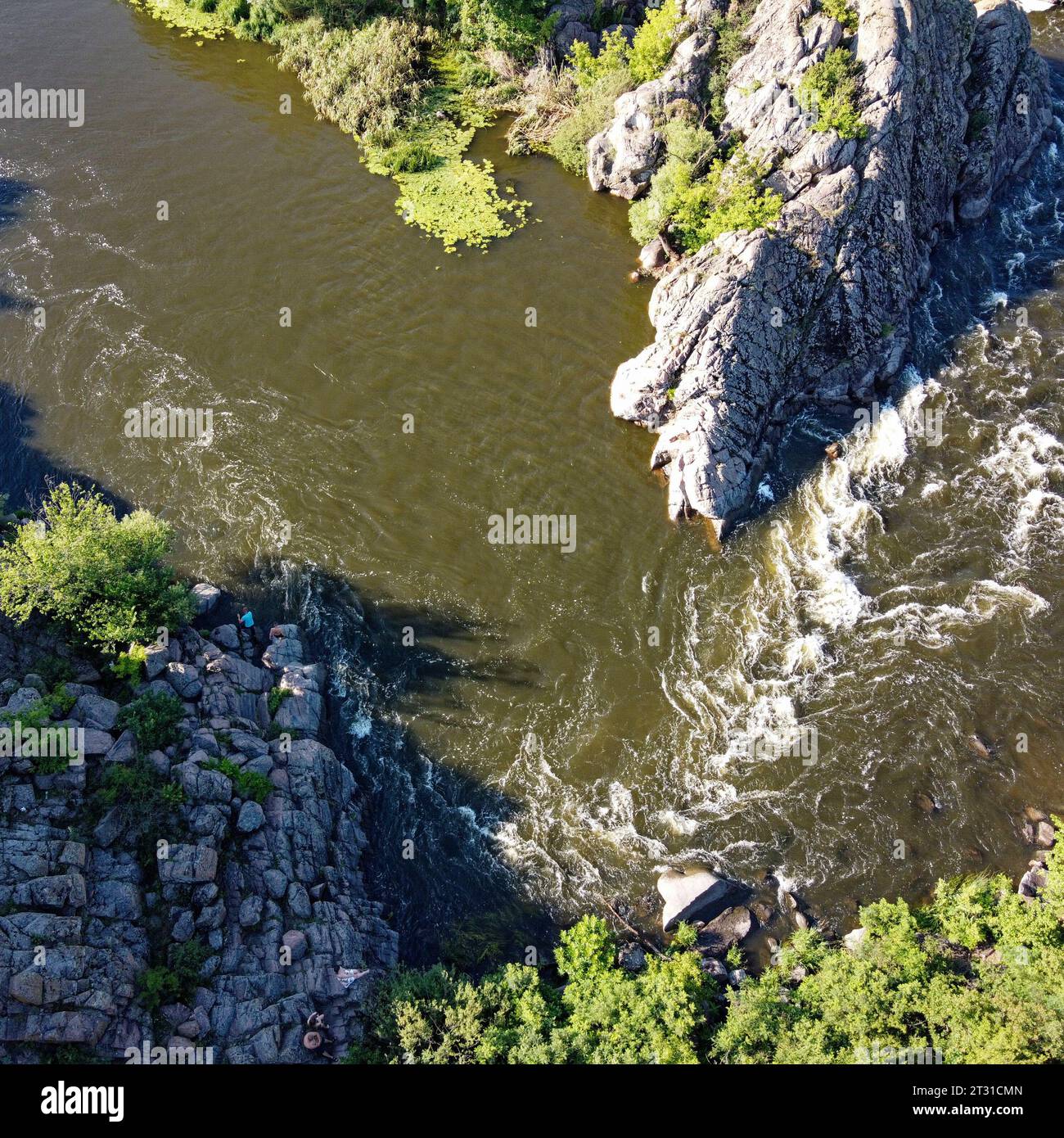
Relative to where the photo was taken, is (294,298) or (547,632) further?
(294,298)

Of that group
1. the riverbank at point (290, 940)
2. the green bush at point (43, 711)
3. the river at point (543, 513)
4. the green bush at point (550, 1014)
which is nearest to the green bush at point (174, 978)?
the riverbank at point (290, 940)

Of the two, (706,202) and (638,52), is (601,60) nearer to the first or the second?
(638,52)

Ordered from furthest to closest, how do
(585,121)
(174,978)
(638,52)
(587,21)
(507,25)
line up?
(587,21) < (507,25) < (585,121) < (638,52) < (174,978)

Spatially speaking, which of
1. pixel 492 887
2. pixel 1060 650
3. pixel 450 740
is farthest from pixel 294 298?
pixel 1060 650

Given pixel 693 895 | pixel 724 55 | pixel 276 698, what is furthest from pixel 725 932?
pixel 724 55

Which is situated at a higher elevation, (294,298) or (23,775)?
(294,298)

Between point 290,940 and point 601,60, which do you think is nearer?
point 290,940
